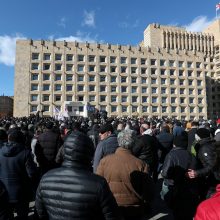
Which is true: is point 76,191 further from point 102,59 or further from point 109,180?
point 102,59

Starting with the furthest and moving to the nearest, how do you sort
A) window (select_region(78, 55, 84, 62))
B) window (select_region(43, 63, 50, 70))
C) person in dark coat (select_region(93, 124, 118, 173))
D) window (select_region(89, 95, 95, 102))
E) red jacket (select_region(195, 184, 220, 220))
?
window (select_region(78, 55, 84, 62)), window (select_region(89, 95, 95, 102)), window (select_region(43, 63, 50, 70)), person in dark coat (select_region(93, 124, 118, 173)), red jacket (select_region(195, 184, 220, 220))

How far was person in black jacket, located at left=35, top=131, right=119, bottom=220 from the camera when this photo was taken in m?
2.17

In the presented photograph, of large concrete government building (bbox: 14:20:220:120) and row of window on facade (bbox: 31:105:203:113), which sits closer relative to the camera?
large concrete government building (bbox: 14:20:220:120)

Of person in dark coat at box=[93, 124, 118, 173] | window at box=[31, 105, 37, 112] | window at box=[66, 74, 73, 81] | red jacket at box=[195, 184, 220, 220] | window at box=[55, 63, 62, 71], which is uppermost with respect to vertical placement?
window at box=[55, 63, 62, 71]

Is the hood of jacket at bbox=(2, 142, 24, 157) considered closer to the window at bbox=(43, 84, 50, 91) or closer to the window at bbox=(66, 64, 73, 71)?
the window at bbox=(43, 84, 50, 91)

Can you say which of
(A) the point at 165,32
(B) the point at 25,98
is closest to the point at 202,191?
(B) the point at 25,98

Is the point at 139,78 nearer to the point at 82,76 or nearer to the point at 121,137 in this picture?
the point at 82,76

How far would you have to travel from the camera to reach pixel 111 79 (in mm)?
70250

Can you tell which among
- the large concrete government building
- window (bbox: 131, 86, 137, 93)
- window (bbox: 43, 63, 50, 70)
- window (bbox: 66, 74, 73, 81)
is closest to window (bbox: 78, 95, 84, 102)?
the large concrete government building

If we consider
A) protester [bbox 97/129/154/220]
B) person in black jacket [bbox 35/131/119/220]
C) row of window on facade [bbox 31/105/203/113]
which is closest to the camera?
person in black jacket [bbox 35/131/119/220]

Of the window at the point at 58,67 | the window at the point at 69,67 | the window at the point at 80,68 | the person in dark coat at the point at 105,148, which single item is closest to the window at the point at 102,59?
the window at the point at 80,68

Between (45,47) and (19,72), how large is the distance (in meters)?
8.60

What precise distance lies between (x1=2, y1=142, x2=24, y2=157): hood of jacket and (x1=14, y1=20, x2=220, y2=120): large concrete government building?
60.6 m

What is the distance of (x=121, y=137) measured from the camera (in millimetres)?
3703
